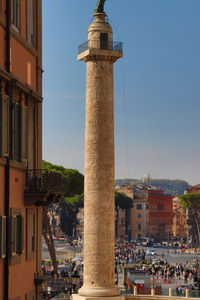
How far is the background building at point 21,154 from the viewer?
16078 mm

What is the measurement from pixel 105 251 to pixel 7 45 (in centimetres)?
1621

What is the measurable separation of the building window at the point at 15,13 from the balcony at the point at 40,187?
372 cm

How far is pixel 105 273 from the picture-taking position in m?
31.0

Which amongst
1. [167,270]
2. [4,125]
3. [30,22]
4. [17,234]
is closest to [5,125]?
[4,125]

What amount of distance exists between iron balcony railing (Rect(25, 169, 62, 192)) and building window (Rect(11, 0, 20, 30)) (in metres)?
3.72

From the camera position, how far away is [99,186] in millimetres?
30984

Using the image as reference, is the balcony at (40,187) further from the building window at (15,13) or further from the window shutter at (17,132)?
the building window at (15,13)

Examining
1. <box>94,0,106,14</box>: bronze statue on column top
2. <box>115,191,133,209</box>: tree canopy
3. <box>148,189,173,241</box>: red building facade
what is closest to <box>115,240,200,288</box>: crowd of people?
<box>94,0,106,14</box>: bronze statue on column top

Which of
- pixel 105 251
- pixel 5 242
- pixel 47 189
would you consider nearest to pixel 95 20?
pixel 105 251

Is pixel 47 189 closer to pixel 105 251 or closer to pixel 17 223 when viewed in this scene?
pixel 17 223

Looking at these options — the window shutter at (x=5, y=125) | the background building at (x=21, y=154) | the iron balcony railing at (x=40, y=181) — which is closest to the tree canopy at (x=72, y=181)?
the background building at (x=21, y=154)

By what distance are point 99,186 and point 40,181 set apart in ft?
43.5

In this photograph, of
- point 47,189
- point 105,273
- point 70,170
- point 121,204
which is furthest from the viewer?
point 121,204

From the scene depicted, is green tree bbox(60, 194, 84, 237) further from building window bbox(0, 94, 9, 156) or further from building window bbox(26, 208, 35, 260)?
building window bbox(0, 94, 9, 156)
